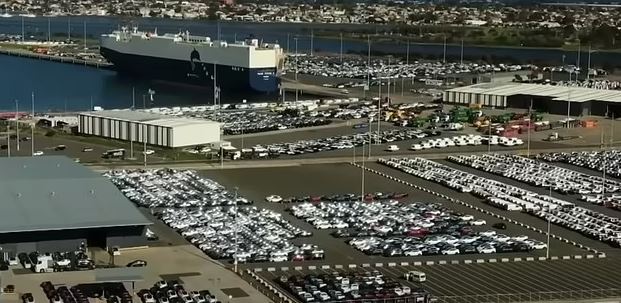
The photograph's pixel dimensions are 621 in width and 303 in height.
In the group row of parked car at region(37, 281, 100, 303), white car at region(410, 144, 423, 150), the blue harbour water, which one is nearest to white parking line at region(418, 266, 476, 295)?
row of parked car at region(37, 281, 100, 303)

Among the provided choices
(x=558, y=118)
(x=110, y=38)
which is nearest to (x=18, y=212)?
(x=558, y=118)

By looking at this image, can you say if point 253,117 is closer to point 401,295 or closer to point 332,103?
point 332,103

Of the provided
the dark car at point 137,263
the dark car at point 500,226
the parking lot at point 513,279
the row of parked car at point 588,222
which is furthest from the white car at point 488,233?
the dark car at point 137,263

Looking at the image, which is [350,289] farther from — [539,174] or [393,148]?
[393,148]

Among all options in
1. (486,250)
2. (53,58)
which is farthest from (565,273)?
(53,58)

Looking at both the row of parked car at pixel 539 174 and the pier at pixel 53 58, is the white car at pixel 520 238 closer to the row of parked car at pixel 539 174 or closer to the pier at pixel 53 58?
the row of parked car at pixel 539 174
